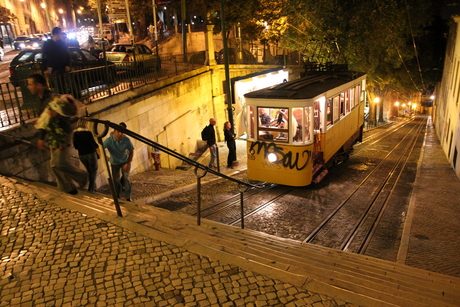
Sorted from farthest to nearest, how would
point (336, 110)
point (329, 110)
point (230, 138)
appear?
point (230, 138)
point (336, 110)
point (329, 110)

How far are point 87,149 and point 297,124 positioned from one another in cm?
514

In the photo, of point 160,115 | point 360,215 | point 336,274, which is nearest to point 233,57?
point 160,115

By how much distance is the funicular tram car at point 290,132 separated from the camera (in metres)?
9.25

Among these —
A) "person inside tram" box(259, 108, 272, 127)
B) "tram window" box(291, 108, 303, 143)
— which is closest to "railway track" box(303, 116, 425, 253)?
"tram window" box(291, 108, 303, 143)

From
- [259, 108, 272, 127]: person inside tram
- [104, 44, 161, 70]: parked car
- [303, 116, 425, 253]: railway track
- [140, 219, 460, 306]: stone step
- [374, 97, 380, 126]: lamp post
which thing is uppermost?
[104, 44, 161, 70]: parked car

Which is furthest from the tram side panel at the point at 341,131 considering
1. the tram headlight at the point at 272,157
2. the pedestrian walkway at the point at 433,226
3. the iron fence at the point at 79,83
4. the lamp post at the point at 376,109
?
the lamp post at the point at 376,109

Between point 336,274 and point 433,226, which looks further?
point 433,226

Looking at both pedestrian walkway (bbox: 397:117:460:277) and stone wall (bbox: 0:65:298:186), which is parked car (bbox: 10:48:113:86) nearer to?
stone wall (bbox: 0:65:298:186)

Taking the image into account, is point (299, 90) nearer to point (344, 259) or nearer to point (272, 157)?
point (272, 157)

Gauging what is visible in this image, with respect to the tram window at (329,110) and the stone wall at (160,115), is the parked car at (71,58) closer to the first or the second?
the stone wall at (160,115)

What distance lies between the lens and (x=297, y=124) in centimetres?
933

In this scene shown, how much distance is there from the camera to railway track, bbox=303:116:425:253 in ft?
23.1

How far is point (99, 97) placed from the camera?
9.88 m

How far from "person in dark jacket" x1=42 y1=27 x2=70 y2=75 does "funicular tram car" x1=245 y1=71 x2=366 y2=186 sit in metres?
4.46
